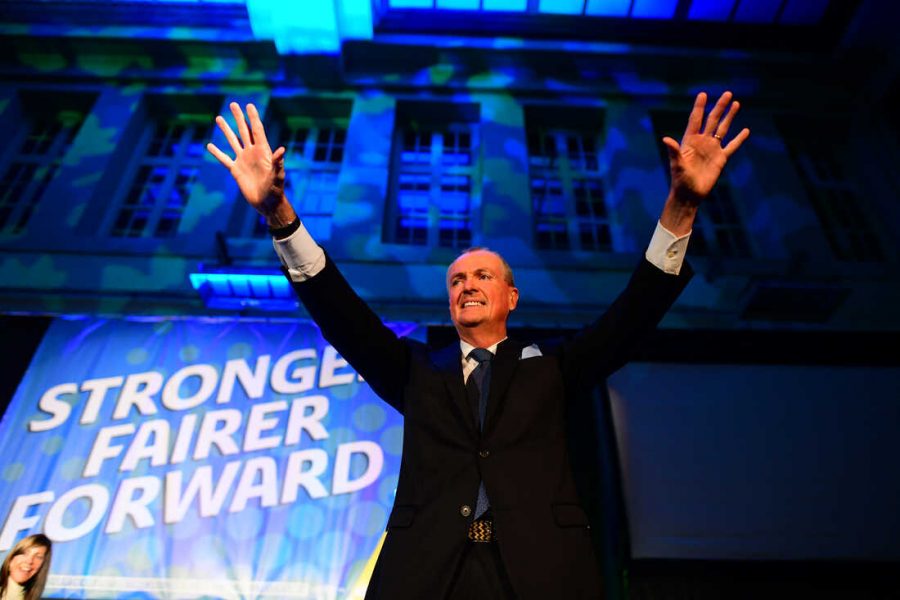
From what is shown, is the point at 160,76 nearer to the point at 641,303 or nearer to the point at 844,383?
the point at 641,303

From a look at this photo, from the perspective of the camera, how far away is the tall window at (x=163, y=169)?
711cm

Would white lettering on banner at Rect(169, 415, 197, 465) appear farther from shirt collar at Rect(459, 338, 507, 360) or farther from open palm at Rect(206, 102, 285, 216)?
shirt collar at Rect(459, 338, 507, 360)

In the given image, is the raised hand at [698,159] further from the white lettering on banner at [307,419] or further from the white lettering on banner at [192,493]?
the white lettering on banner at [307,419]

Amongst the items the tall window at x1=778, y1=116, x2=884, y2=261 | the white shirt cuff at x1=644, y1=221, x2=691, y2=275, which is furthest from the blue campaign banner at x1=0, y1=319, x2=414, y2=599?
the tall window at x1=778, y1=116, x2=884, y2=261

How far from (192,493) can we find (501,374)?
381cm

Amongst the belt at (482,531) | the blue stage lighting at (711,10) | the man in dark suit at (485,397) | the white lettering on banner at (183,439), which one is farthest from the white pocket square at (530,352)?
the blue stage lighting at (711,10)

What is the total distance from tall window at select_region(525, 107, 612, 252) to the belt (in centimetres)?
547

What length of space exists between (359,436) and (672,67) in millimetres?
7275

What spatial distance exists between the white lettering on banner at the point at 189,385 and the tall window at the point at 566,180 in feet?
10.6

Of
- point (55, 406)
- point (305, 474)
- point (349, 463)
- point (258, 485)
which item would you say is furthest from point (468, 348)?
point (55, 406)

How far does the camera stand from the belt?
1565mm

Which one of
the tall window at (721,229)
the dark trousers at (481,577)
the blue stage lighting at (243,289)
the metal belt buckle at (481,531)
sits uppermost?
the tall window at (721,229)

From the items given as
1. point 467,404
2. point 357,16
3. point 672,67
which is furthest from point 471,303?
point 672,67

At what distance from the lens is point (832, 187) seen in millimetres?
7840
